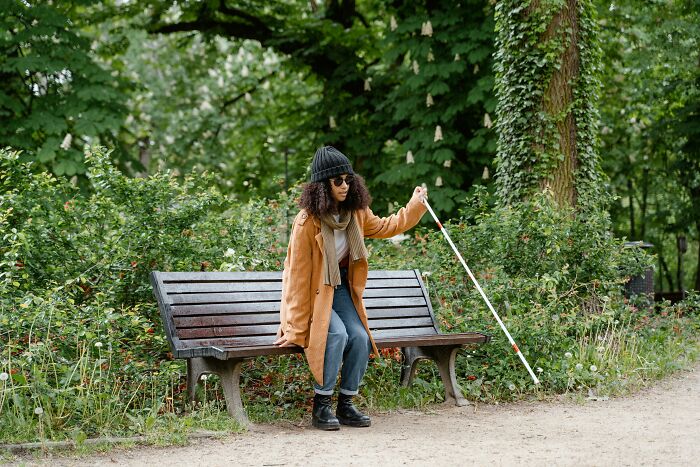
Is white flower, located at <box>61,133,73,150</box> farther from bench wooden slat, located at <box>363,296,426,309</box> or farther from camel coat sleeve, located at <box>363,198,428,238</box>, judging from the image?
camel coat sleeve, located at <box>363,198,428,238</box>

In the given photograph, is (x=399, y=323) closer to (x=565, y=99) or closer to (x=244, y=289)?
(x=244, y=289)

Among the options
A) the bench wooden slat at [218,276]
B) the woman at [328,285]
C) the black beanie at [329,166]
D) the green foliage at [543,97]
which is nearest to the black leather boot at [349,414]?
the woman at [328,285]

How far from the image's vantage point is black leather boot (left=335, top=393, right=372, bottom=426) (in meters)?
5.34

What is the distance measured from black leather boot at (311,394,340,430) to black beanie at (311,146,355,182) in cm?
132

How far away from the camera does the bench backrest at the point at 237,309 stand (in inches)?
211

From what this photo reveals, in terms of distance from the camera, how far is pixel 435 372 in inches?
268

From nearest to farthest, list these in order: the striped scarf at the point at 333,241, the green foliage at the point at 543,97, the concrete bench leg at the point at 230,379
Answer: the concrete bench leg at the point at 230,379 < the striped scarf at the point at 333,241 < the green foliage at the point at 543,97

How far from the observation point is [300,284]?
529 centimetres

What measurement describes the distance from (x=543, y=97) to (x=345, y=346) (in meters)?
4.69

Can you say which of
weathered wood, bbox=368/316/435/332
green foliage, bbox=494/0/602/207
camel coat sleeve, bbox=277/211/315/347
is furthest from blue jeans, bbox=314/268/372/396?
green foliage, bbox=494/0/602/207

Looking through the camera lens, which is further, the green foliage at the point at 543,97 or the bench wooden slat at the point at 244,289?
the green foliage at the point at 543,97

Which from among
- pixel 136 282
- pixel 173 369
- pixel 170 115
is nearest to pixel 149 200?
pixel 136 282

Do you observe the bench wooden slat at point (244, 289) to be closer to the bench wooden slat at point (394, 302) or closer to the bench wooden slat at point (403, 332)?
the bench wooden slat at point (394, 302)

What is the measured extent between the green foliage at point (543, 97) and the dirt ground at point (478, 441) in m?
3.34
